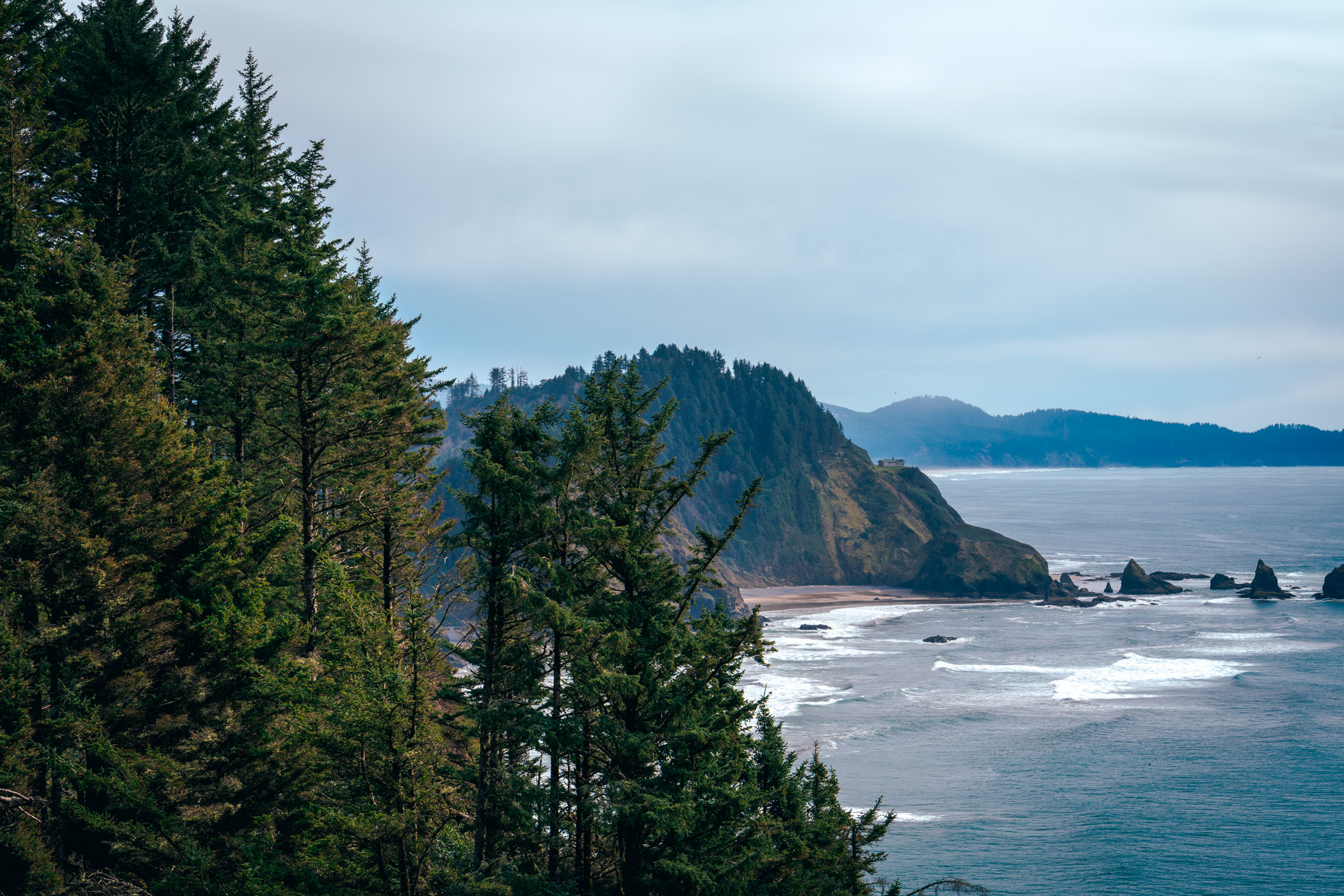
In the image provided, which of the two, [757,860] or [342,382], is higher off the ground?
[342,382]

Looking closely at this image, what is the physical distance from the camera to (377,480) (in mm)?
24828

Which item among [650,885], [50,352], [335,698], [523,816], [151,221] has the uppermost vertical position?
[151,221]

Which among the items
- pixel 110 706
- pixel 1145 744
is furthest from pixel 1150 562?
pixel 110 706

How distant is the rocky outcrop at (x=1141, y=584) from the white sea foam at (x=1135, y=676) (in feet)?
150

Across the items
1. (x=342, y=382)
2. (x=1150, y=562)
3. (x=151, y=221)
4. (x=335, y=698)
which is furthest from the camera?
(x=1150, y=562)

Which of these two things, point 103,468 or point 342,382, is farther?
point 342,382

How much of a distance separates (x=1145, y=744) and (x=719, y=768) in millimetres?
55585

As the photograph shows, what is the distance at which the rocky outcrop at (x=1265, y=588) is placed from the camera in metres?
113

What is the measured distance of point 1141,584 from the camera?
127 metres

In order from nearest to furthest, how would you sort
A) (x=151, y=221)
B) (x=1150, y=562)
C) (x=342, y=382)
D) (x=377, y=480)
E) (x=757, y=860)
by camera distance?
(x=757, y=860), (x=342, y=382), (x=377, y=480), (x=151, y=221), (x=1150, y=562)

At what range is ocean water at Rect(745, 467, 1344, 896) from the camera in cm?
4388

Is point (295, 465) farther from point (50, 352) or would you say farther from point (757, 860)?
point (757, 860)

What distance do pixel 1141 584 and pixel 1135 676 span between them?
56.7 metres

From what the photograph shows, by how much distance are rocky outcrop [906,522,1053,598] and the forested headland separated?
406 ft
